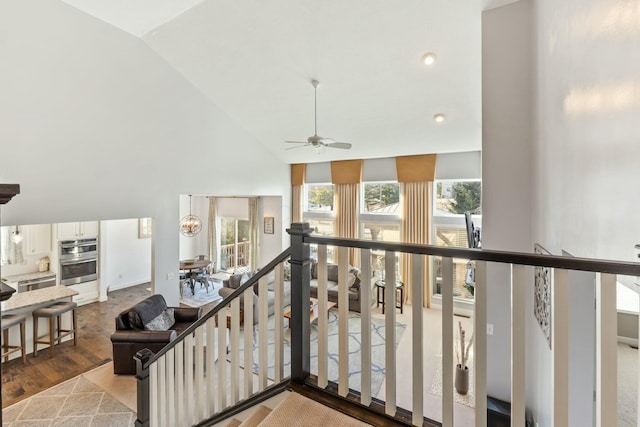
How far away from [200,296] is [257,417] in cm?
689

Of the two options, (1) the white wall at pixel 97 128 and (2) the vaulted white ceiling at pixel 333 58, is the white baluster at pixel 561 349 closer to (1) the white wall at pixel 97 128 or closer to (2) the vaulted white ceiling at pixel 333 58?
(2) the vaulted white ceiling at pixel 333 58

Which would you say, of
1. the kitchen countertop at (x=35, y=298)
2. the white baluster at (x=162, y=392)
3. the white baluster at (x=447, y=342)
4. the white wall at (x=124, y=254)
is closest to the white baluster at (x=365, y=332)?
the white baluster at (x=447, y=342)

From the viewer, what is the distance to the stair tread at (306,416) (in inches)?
59.6

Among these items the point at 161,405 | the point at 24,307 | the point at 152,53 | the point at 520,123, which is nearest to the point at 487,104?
the point at 520,123

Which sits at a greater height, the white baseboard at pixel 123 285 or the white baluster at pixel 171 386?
the white baluster at pixel 171 386

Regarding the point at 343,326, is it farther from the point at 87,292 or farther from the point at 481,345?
the point at 87,292

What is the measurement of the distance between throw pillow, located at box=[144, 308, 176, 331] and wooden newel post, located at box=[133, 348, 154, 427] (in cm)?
203

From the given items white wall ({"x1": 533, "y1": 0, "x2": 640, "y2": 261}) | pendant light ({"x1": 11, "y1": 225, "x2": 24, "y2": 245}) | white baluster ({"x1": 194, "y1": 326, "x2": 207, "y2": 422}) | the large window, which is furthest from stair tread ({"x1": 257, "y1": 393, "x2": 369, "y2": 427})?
the large window

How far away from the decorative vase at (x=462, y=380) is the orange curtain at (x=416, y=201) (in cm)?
303

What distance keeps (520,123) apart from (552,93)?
76cm

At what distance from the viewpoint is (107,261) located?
780 cm

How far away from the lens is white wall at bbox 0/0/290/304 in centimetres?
383

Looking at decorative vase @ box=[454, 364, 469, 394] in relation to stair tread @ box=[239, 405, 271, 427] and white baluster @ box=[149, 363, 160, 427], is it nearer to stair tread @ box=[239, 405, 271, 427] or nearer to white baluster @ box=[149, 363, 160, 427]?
stair tread @ box=[239, 405, 271, 427]

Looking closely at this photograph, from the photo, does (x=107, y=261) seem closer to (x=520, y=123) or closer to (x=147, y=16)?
(x=147, y=16)
